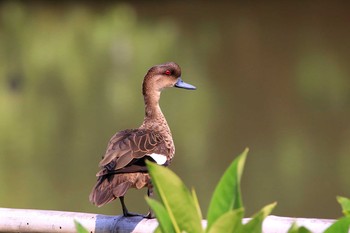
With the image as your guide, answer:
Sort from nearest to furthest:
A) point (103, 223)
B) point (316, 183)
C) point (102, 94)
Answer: point (103, 223)
point (316, 183)
point (102, 94)

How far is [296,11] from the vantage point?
7.31 m

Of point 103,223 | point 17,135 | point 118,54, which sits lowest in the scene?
point 17,135

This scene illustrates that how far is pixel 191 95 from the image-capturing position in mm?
5969

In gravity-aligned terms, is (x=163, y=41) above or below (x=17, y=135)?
above

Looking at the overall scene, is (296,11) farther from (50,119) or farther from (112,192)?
(112,192)

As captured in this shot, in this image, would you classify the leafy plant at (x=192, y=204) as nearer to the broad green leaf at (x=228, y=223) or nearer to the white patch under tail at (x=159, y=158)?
the broad green leaf at (x=228, y=223)

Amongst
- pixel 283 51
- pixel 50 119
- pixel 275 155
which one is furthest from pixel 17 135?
pixel 283 51

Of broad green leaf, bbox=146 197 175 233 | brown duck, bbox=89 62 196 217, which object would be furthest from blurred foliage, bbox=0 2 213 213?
broad green leaf, bbox=146 197 175 233

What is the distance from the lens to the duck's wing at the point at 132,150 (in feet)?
6.00

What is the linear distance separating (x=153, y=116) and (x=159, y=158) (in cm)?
38

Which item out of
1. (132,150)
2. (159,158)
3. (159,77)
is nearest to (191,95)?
(159,77)

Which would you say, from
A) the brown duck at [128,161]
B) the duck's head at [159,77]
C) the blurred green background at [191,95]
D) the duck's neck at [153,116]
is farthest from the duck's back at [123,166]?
the blurred green background at [191,95]

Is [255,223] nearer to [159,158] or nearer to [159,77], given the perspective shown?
[159,158]

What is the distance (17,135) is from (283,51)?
2147 mm
